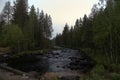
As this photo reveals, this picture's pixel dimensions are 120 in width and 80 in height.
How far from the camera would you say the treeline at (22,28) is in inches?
2788

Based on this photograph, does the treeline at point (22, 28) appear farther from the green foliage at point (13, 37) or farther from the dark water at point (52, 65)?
the dark water at point (52, 65)

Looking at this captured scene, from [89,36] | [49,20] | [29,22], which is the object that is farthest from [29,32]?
[49,20]

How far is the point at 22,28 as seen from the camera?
83.6m

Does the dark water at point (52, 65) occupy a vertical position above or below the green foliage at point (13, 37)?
below

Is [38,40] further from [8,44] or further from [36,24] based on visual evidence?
[8,44]

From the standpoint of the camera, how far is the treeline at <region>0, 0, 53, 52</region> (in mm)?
70812

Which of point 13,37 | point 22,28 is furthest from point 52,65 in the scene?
point 22,28

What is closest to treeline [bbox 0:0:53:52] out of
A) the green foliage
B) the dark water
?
the green foliage

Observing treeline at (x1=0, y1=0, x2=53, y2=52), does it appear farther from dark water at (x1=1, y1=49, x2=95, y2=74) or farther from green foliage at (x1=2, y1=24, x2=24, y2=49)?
dark water at (x1=1, y1=49, x2=95, y2=74)

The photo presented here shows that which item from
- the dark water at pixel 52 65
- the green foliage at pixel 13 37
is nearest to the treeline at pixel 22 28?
the green foliage at pixel 13 37

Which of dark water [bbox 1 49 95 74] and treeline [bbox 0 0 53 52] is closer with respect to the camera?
dark water [bbox 1 49 95 74]

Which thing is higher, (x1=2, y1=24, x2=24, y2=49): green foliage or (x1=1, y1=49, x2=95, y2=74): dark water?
(x1=2, y1=24, x2=24, y2=49): green foliage

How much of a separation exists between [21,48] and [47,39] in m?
20.0

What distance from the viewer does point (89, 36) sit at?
77.6m
